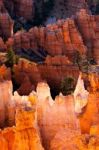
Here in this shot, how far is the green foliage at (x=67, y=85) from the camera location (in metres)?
49.2

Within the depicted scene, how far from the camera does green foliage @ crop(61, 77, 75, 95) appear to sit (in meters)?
49.2

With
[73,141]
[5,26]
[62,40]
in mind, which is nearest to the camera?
[73,141]

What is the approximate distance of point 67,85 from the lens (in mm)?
50250

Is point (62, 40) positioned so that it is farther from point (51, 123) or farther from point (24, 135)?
point (24, 135)

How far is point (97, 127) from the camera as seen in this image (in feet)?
96.6

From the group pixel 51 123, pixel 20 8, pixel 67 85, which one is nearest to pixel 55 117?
pixel 51 123

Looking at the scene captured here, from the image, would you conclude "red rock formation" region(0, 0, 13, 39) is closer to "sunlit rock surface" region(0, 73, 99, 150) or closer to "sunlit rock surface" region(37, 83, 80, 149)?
"sunlit rock surface" region(0, 73, 99, 150)

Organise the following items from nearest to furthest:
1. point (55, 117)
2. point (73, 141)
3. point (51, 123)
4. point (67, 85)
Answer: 1. point (73, 141)
2. point (51, 123)
3. point (55, 117)
4. point (67, 85)

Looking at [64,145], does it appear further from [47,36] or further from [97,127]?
[47,36]

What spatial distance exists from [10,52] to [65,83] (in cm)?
700

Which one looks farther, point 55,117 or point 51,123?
point 55,117

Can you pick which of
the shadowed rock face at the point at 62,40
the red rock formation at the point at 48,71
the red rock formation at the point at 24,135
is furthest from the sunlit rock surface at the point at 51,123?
the shadowed rock face at the point at 62,40

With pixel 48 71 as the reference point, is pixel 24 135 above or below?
above

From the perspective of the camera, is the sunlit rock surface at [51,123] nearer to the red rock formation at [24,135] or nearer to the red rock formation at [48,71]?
the red rock formation at [24,135]
